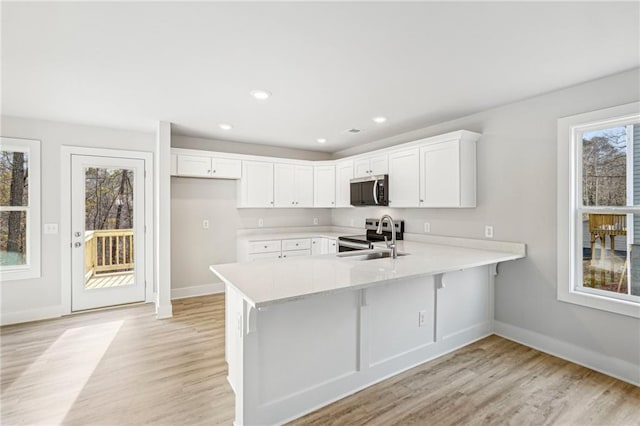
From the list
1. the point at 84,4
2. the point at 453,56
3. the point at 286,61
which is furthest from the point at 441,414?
the point at 84,4

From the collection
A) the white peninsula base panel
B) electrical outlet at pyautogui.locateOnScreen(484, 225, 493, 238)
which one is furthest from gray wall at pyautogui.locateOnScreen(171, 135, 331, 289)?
electrical outlet at pyautogui.locateOnScreen(484, 225, 493, 238)

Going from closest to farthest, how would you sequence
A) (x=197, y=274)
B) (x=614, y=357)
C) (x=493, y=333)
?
1. (x=614, y=357)
2. (x=493, y=333)
3. (x=197, y=274)

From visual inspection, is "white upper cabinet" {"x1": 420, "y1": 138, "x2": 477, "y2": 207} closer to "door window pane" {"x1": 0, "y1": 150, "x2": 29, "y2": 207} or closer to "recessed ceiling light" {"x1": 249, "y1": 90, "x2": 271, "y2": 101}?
"recessed ceiling light" {"x1": 249, "y1": 90, "x2": 271, "y2": 101}

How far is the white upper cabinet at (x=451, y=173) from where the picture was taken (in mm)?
3297

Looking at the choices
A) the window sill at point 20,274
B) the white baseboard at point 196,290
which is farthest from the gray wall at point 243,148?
the window sill at point 20,274

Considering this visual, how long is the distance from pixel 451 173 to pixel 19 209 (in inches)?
198

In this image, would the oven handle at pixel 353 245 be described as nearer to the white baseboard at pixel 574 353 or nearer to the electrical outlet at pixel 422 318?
the electrical outlet at pixel 422 318

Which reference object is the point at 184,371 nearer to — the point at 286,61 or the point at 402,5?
the point at 286,61

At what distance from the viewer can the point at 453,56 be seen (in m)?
2.15

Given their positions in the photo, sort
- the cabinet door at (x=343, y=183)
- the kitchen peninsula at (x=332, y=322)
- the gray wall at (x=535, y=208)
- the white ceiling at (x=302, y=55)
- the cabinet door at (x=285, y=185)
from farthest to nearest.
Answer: the cabinet door at (x=285, y=185) < the cabinet door at (x=343, y=183) < the gray wall at (x=535, y=208) < the kitchen peninsula at (x=332, y=322) < the white ceiling at (x=302, y=55)

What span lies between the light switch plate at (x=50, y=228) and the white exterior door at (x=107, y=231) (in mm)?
165

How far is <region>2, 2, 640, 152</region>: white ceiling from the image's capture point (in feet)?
5.53

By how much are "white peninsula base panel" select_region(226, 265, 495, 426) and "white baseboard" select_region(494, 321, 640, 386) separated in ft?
1.66

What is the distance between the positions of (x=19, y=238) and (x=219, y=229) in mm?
2326
